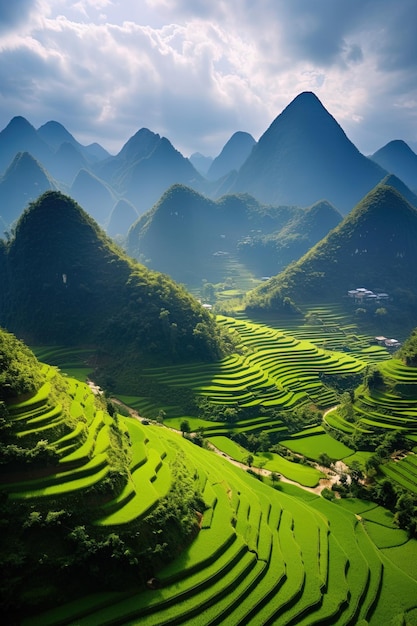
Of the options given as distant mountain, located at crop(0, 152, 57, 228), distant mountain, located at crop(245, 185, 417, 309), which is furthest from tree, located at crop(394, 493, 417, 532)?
distant mountain, located at crop(0, 152, 57, 228)

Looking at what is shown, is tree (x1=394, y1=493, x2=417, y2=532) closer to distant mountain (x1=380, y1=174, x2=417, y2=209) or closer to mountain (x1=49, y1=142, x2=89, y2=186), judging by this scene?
distant mountain (x1=380, y1=174, x2=417, y2=209)

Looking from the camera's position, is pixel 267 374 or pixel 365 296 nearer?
pixel 267 374

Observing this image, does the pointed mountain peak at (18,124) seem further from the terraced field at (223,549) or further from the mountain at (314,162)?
the terraced field at (223,549)

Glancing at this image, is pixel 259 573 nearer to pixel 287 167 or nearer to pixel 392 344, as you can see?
pixel 392 344

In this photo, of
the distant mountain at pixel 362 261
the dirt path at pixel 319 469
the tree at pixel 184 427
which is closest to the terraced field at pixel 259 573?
the dirt path at pixel 319 469

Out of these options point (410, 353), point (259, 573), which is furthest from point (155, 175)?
point (259, 573)

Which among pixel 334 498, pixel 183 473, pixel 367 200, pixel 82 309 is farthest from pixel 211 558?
pixel 367 200
